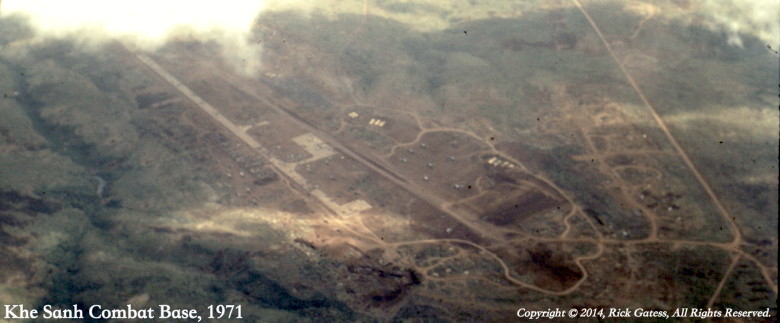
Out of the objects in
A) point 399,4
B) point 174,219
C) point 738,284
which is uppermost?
point 399,4

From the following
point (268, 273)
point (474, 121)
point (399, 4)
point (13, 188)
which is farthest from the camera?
point (399, 4)

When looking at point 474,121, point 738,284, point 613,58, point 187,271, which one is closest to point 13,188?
point 187,271

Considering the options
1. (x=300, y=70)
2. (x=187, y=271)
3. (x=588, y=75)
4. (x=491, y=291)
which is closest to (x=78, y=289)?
(x=187, y=271)

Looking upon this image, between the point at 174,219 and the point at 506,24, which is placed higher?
the point at 506,24

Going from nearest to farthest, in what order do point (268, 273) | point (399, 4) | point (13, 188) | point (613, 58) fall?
point (268, 273) < point (13, 188) < point (613, 58) < point (399, 4)

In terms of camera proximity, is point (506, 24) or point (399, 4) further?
point (399, 4)

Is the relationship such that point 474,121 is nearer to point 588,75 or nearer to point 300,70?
point 588,75

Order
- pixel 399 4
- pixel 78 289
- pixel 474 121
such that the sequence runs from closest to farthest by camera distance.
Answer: pixel 78 289
pixel 474 121
pixel 399 4

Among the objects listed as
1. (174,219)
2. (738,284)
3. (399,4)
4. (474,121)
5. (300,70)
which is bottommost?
(738,284)

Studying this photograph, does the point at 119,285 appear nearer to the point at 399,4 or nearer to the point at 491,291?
the point at 491,291
